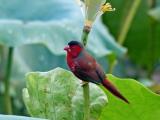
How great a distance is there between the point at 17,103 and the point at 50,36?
70 centimetres

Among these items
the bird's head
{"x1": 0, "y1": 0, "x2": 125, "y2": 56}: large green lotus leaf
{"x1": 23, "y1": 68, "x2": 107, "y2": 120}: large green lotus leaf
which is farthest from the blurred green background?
the bird's head

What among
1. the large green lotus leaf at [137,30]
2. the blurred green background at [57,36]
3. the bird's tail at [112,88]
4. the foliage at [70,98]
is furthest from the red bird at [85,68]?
the large green lotus leaf at [137,30]

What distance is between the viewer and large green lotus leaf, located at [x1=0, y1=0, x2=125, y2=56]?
1.59 metres

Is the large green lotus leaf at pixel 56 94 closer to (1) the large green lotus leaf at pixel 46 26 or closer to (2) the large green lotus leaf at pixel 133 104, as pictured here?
(2) the large green lotus leaf at pixel 133 104

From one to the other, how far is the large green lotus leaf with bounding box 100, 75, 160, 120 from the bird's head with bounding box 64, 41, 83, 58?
0.19m

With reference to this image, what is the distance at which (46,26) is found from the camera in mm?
1675

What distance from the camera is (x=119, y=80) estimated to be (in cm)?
88

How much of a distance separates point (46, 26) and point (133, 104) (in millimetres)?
813

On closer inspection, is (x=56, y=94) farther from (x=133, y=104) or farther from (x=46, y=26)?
(x=46, y=26)

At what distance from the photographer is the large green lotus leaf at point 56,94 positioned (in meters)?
0.85

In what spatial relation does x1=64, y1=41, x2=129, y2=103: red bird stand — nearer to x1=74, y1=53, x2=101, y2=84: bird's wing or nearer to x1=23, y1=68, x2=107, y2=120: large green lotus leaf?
x1=74, y1=53, x2=101, y2=84: bird's wing

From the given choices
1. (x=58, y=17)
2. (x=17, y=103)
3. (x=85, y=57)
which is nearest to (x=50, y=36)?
(x=58, y=17)

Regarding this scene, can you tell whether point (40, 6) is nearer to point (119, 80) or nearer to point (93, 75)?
point (119, 80)

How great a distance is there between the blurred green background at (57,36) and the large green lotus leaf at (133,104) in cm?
65
